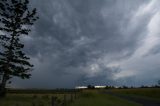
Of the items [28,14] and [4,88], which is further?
[28,14]

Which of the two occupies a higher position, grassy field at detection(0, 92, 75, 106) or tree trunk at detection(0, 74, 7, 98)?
tree trunk at detection(0, 74, 7, 98)

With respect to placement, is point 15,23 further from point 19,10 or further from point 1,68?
point 1,68

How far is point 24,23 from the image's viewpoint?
1815 inches

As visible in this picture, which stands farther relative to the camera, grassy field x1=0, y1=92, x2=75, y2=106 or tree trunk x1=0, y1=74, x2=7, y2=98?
tree trunk x1=0, y1=74, x2=7, y2=98

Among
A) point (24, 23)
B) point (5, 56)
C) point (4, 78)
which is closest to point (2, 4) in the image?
point (24, 23)

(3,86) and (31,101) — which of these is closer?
(31,101)

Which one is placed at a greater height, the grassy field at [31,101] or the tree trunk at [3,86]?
the tree trunk at [3,86]

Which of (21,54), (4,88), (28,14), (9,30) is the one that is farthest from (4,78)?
(28,14)

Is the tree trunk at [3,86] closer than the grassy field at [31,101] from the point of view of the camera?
No

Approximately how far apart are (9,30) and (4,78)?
825 cm

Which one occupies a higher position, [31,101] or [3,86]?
[3,86]

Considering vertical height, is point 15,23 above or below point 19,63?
above

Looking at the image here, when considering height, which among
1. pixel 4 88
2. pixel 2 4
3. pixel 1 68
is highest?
pixel 2 4

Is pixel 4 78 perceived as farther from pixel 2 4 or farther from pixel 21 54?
pixel 2 4
